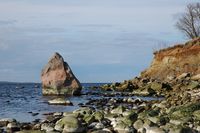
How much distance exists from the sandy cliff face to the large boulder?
21.2 meters

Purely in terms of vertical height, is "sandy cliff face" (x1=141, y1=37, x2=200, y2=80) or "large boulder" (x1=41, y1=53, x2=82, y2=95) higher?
"sandy cliff face" (x1=141, y1=37, x2=200, y2=80)

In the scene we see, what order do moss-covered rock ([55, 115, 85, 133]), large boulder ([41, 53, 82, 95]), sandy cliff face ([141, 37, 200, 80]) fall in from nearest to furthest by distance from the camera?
moss-covered rock ([55, 115, 85, 133]), large boulder ([41, 53, 82, 95]), sandy cliff face ([141, 37, 200, 80])

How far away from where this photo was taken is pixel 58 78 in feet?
170

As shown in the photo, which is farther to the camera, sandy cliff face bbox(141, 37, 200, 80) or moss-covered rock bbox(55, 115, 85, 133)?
sandy cliff face bbox(141, 37, 200, 80)

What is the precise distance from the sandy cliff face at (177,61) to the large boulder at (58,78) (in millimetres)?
21170

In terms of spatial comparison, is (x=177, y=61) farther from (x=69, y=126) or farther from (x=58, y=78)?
(x=69, y=126)

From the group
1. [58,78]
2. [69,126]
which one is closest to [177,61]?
[58,78]

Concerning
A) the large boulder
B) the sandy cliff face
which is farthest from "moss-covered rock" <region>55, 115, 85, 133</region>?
the sandy cliff face

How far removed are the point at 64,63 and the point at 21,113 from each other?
1989 cm

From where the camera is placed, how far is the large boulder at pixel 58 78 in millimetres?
51997

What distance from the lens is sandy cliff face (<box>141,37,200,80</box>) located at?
69.8m

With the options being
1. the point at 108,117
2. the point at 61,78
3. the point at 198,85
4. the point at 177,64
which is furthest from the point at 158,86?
the point at 108,117

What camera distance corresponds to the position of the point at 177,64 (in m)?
71.1

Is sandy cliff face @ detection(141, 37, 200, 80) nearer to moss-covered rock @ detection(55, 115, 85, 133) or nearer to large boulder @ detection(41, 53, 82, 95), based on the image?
large boulder @ detection(41, 53, 82, 95)
